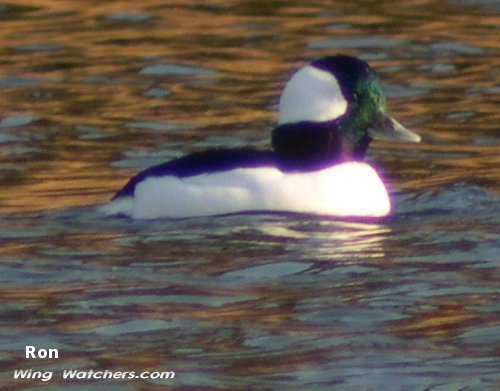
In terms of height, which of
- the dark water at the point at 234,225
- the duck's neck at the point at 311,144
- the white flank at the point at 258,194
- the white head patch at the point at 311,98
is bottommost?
the dark water at the point at 234,225

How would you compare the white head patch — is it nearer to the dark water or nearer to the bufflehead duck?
the bufflehead duck

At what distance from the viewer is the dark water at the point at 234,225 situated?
9.34 m

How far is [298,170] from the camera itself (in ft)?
39.0

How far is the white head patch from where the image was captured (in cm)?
1195

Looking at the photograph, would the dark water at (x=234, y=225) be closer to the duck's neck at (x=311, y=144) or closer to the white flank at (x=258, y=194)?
the white flank at (x=258, y=194)

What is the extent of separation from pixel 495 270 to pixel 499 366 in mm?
1671

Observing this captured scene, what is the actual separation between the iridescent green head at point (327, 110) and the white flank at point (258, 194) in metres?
0.20

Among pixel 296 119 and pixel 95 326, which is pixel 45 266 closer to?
pixel 95 326

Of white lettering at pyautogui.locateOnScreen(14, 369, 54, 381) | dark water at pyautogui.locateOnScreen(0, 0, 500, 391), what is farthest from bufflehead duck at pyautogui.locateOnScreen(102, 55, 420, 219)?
white lettering at pyautogui.locateOnScreen(14, 369, 54, 381)

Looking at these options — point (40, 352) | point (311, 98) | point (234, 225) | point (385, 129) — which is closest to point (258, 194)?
point (234, 225)

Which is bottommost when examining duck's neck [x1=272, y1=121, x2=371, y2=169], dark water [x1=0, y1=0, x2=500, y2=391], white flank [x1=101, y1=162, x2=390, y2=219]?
dark water [x1=0, y1=0, x2=500, y2=391]

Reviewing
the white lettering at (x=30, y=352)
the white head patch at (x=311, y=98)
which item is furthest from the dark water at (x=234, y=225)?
the white head patch at (x=311, y=98)

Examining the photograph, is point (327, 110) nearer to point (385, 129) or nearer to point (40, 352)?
point (385, 129)

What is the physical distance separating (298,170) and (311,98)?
427 mm
